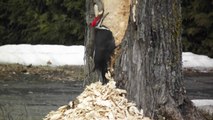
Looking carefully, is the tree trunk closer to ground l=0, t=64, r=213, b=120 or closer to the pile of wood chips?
the pile of wood chips

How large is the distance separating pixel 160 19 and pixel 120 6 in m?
0.30

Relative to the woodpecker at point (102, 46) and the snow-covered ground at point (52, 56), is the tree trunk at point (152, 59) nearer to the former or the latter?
the woodpecker at point (102, 46)

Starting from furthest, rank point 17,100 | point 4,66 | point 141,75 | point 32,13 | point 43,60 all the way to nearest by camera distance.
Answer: point 32,13, point 43,60, point 4,66, point 17,100, point 141,75

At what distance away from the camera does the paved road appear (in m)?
6.10

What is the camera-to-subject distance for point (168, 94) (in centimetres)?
389

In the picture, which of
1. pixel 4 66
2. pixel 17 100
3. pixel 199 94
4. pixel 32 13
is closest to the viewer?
pixel 17 100

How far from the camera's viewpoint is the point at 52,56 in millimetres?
11516

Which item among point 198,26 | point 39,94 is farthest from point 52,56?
point 39,94

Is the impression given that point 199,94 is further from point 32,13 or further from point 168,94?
point 32,13

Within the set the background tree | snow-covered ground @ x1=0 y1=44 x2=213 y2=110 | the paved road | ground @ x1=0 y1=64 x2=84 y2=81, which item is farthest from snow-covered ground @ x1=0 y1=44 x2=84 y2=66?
the background tree

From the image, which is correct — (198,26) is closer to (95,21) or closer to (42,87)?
(42,87)

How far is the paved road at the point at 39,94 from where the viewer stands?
6.10m

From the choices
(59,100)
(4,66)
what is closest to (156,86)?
(59,100)

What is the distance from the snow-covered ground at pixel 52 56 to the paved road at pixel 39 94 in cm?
155
